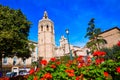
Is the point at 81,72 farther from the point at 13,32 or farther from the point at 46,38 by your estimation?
the point at 46,38

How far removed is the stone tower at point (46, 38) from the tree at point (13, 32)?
203ft

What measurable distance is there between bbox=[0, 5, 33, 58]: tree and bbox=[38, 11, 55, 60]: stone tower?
61.9m

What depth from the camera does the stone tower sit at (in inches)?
3236

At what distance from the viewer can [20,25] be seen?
19328mm

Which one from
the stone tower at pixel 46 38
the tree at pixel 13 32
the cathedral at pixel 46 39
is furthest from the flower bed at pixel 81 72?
the stone tower at pixel 46 38

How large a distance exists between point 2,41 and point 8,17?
251 centimetres

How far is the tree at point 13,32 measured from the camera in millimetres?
16641

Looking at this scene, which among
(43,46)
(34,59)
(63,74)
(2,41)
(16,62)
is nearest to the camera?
(63,74)

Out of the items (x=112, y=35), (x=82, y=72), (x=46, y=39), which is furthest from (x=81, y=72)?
(x=46, y=39)

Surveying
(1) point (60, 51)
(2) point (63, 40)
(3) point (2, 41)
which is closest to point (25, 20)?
(3) point (2, 41)

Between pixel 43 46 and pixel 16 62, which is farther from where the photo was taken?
pixel 43 46

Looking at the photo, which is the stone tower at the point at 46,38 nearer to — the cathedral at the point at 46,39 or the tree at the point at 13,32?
the cathedral at the point at 46,39

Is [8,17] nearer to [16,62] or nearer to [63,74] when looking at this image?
[63,74]

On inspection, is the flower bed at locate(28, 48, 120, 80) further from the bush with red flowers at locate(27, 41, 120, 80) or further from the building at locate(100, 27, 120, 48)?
the building at locate(100, 27, 120, 48)
